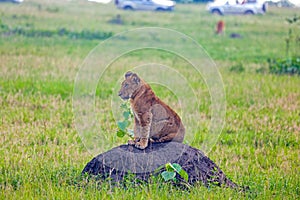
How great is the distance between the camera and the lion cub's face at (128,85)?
5.89 m

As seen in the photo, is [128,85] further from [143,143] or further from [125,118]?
[143,143]

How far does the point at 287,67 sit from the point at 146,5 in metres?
21.4

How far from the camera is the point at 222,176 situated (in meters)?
6.28

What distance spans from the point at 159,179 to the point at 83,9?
22270 mm

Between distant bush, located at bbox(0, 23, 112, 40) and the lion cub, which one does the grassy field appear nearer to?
distant bush, located at bbox(0, 23, 112, 40)

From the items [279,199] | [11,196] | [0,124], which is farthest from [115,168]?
[0,124]

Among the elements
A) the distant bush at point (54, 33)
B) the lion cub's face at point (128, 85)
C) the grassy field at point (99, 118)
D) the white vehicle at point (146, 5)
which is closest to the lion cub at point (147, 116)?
the lion cub's face at point (128, 85)

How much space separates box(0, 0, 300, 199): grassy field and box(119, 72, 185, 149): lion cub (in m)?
0.50

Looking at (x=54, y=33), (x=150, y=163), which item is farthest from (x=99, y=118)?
(x=54, y=33)

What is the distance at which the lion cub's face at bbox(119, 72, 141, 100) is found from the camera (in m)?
5.89

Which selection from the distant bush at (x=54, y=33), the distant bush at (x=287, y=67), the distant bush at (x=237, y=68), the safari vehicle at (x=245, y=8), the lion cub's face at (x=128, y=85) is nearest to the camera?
the lion cub's face at (x=128, y=85)

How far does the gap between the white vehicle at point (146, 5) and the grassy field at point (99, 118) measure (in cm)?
1286

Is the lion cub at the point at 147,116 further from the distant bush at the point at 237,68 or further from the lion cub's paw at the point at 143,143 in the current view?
the distant bush at the point at 237,68

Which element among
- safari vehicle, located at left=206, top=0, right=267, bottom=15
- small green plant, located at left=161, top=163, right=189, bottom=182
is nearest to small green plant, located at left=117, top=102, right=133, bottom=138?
small green plant, located at left=161, top=163, right=189, bottom=182
